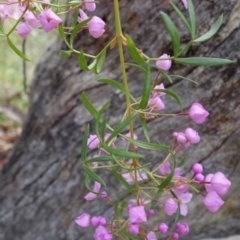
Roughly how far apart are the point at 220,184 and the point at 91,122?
701 millimetres

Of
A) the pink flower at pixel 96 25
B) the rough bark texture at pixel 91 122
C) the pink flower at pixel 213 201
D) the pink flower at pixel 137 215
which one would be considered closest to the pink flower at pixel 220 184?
the pink flower at pixel 213 201

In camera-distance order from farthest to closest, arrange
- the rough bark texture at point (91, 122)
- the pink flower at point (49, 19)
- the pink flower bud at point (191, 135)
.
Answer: the rough bark texture at point (91, 122) → the pink flower bud at point (191, 135) → the pink flower at point (49, 19)

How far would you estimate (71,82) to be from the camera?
4.60ft

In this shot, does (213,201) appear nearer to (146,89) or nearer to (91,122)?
(146,89)

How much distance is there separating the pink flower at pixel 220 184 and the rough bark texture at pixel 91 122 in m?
0.43

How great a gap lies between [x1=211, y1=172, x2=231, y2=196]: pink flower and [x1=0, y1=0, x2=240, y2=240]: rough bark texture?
0.43 m

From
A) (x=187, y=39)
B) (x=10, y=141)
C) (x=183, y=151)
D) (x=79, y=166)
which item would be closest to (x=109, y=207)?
(x=79, y=166)

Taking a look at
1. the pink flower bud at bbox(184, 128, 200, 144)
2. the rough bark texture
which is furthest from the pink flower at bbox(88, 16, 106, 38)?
the rough bark texture

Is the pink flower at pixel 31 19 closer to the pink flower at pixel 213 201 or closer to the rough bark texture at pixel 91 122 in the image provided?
the pink flower at pixel 213 201

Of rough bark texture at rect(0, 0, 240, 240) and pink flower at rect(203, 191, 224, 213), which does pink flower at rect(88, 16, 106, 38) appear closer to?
pink flower at rect(203, 191, 224, 213)

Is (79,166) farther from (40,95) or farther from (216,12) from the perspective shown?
(216,12)

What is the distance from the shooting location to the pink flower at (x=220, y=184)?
0.69m

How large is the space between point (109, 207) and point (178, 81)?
0.43 metres

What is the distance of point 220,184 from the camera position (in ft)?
2.28
